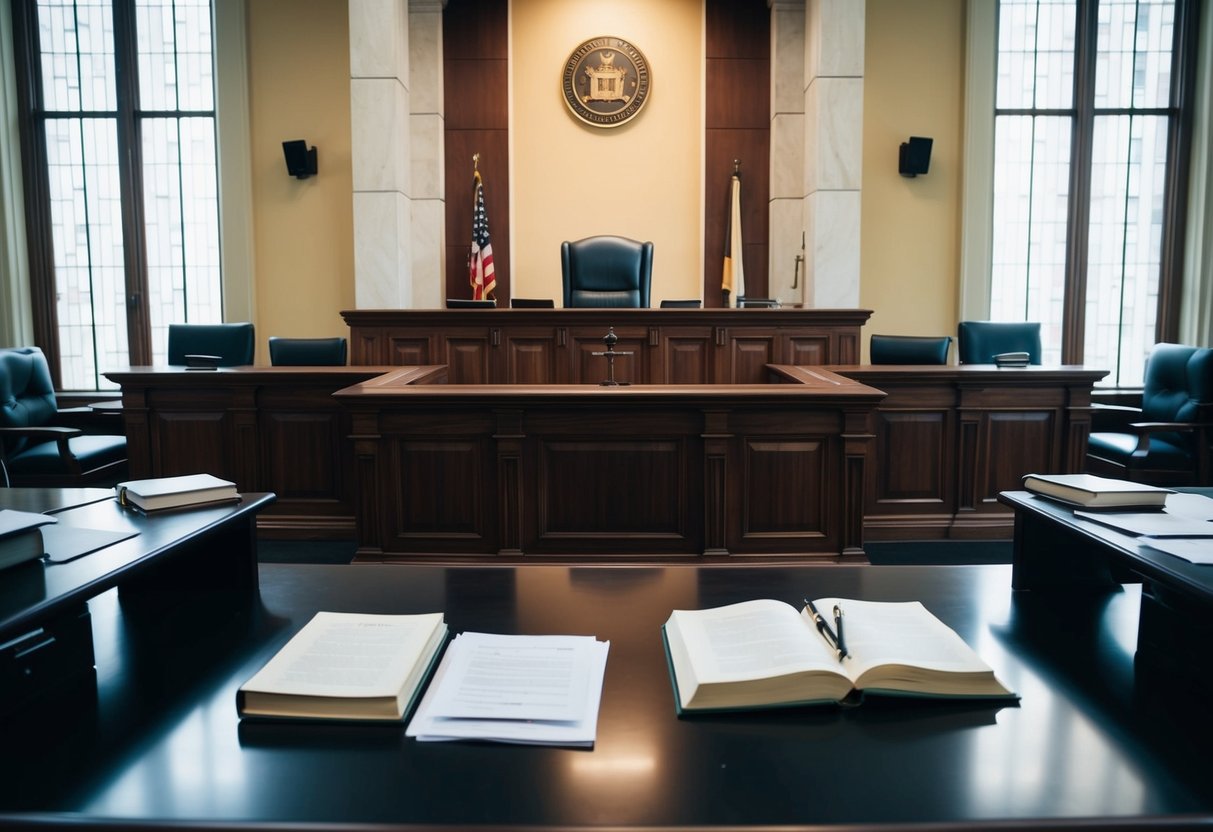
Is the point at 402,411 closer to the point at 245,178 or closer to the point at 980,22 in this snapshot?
the point at 245,178

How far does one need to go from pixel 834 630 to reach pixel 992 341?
15.5 feet

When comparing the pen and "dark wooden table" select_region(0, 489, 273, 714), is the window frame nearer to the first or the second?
the pen

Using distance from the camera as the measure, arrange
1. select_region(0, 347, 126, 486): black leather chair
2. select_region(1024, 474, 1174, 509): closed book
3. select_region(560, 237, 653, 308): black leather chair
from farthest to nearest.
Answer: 1. select_region(560, 237, 653, 308): black leather chair
2. select_region(0, 347, 126, 486): black leather chair
3. select_region(1024, 474, 1174, 509): closed book

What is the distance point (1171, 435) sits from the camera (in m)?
4.57

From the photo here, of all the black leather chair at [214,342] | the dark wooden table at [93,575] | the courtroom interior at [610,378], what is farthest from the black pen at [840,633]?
the black leather chair at [214,342]

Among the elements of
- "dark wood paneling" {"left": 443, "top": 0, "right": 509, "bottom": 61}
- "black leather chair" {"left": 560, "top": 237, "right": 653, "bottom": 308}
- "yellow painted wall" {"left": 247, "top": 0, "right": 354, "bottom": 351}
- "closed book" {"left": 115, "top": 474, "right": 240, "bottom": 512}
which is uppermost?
"dark wood paneling" {"left": 443, "top": 0, "right": 509, "bottom": 61}

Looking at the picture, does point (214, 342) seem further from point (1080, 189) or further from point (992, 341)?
point (1080, 189)

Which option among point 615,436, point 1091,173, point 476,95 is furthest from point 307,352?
point 1091,173

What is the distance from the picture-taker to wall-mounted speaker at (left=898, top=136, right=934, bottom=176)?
6770 mm

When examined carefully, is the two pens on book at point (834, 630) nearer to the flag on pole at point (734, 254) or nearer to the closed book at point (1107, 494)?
the closed book at point (1107, 494)

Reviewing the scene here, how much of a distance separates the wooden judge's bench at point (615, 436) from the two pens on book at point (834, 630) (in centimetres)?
219

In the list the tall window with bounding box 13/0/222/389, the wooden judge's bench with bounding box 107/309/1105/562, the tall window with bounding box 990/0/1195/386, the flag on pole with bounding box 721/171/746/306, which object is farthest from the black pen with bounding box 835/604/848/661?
the tall window with bounding box 13/0/222/389

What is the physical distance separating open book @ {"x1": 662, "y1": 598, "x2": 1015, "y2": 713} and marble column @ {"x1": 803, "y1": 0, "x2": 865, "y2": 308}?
5.65 m

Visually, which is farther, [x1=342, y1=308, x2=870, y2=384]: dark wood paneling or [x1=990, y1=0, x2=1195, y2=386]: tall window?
[x1=990, y1=0, x2=1195, y2=386]: tall window
